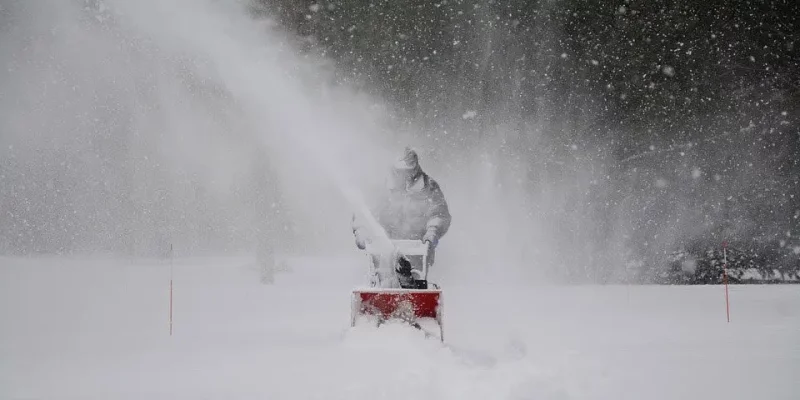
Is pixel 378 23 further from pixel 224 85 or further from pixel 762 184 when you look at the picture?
pixel 762 184

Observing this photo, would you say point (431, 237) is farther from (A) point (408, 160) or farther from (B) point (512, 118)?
(B) point (512, 118)

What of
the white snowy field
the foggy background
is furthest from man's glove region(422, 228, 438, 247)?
the foggy background

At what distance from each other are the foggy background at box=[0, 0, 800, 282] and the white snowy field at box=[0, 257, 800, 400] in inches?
152

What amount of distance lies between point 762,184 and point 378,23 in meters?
12.4

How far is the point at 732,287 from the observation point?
14562 millimetres

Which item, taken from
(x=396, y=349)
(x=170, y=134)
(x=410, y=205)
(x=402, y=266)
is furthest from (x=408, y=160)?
(x=170, y=134)

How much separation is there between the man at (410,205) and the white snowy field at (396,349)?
1.51 meters

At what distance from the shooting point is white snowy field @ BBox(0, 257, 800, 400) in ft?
14.1

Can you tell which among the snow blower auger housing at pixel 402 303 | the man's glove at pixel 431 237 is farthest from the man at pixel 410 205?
the snow blower auger housing at pixel 402 303

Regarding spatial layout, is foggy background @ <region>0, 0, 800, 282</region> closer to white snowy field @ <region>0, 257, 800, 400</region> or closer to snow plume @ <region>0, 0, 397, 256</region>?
snow plume @ <region>0, 0, 397, 256</region>

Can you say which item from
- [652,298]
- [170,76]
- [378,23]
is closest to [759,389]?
[652,298]

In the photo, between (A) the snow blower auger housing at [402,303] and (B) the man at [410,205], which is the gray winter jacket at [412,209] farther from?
(A) the snow blower auger housing at [402,303]

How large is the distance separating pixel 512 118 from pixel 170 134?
12549 millimetres

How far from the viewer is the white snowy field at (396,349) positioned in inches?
169
